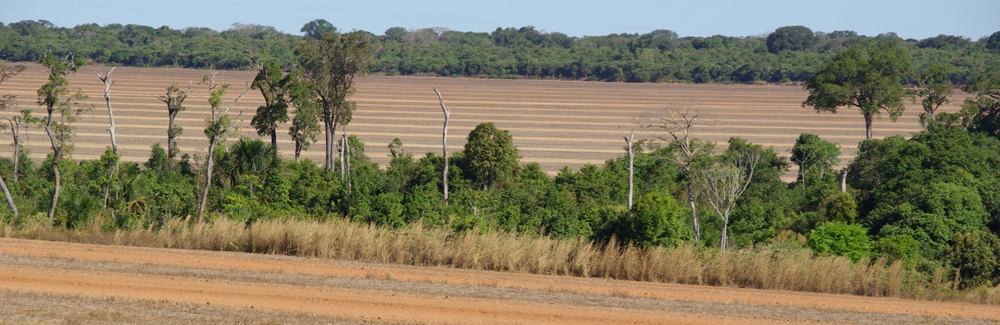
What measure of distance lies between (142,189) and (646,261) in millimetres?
20689

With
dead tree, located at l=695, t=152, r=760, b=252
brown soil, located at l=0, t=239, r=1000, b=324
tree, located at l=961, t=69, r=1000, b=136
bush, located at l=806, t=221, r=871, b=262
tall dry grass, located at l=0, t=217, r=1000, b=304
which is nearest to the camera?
brown soil, located at l=0, t=239, r=1000, b=324

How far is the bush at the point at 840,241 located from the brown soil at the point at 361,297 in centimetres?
647

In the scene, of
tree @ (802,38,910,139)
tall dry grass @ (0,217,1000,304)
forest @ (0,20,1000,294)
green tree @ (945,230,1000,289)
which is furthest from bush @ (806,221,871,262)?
tree @ (802,38,910,139)

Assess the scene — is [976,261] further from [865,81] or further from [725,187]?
[865,81]

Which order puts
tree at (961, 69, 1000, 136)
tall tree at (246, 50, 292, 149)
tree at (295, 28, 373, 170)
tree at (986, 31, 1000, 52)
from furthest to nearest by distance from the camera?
tree at (986, 31, 1000, 52) → tree at (961, 69, 1000, 136) → tall tree at (246, 50, 292, 149) → tree at (295, 28, 373, 170)

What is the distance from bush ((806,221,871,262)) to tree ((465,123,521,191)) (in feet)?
51.3

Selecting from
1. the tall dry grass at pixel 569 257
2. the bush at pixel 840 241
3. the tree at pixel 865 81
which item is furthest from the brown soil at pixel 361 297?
the tree at pixel 865 81

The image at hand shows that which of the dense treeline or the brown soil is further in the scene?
the dense treeline

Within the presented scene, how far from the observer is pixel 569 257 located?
48.2ft

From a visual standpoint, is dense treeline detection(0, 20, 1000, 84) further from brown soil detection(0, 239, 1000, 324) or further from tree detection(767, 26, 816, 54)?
brown soil detection(0, 239, 1000, 324)

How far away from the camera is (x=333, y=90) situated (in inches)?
1543

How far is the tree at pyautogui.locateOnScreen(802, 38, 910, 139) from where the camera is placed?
141 ft

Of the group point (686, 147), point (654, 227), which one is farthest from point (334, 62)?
point (654, 227)

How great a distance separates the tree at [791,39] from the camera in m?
140
